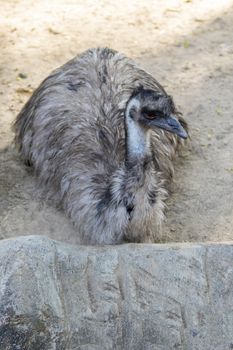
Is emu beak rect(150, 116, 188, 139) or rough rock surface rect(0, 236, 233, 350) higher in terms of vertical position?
emu beak rect(150, 116, 188, 139)

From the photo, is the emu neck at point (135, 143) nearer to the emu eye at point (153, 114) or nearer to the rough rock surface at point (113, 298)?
the emu eye at point (153, 114)

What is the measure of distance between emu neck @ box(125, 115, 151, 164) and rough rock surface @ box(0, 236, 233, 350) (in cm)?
72

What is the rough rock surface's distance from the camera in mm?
2982

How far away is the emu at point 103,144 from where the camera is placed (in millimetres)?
3904

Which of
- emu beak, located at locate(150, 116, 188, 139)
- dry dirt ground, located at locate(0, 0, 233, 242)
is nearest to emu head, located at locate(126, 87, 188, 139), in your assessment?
emu beak, located at locate(150, 116, 188, 139)

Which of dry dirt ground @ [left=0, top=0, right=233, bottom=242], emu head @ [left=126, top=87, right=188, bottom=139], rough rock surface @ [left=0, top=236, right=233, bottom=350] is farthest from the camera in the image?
dry dirt ground @ [left=0, top=0, right=233, bottom=242]

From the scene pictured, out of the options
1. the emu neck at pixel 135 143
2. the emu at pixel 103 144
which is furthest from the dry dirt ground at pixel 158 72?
the emu neck at pixel 135 143

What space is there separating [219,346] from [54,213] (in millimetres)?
1785

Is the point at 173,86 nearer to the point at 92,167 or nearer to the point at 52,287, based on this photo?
the point at 92,167

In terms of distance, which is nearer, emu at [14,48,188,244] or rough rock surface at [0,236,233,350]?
rough rock surface at [0,236,233,350]

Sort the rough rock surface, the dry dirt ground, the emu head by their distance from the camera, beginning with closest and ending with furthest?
the rough rock surface
the emu head
the dry dirt ground

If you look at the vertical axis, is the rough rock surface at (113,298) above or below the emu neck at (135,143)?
below

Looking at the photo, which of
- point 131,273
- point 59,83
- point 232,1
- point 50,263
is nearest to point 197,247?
point 131,273

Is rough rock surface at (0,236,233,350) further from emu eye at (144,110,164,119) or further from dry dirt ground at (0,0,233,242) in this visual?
dry dirt ground at (0,0,233,242)
